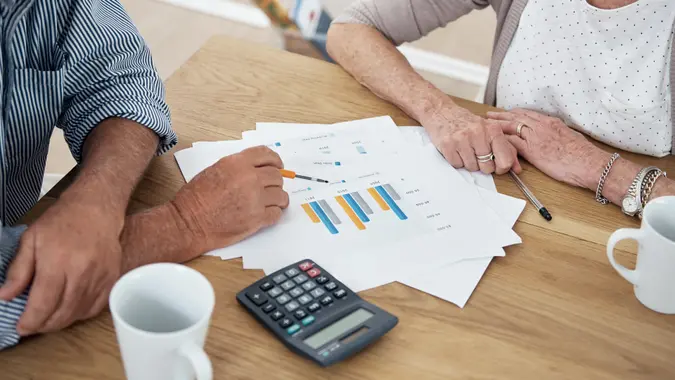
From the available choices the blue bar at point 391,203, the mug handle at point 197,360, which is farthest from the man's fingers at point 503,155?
the mug handle at point 197,360

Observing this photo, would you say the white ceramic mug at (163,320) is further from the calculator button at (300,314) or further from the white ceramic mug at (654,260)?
the white ceramic mug at (654,260)

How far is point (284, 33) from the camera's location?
263 cm

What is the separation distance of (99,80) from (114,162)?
159mm

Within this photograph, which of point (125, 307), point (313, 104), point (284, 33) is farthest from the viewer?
point (284, 33)

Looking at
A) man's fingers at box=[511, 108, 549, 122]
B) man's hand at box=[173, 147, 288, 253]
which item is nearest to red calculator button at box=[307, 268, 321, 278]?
man's hand at box=[173, 147, 288, 253]

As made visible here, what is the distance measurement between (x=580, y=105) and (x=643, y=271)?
1.59 ft

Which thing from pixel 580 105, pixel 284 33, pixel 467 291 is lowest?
pixel 284 33

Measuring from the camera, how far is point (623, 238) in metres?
0.88

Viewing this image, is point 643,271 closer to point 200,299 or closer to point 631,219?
point 631,219

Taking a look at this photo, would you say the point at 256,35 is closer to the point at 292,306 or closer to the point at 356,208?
the point at 356,208

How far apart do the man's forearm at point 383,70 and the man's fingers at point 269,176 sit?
35cm

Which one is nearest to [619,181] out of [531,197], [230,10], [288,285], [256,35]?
[531,197]

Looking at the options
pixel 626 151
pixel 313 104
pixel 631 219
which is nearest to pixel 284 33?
pixel 313 104

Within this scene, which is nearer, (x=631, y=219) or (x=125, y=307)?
(x=125, y=307)
